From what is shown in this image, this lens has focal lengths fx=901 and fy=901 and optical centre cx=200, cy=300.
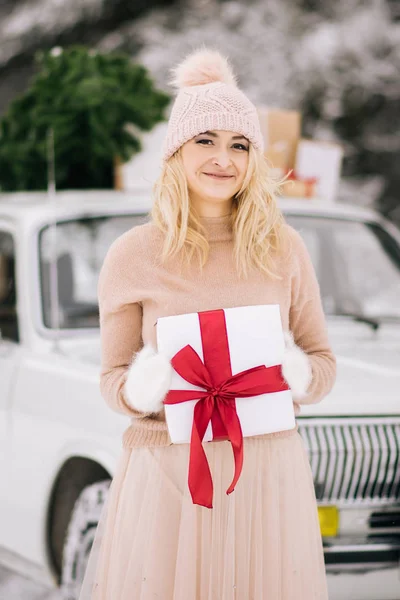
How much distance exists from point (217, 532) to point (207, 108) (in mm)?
1021

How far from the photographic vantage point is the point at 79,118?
4.32m

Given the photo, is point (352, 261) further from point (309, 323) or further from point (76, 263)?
point (309, 323)

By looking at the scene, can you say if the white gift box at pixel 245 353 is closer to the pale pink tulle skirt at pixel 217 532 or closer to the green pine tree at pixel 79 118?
the pale pink tulle skirt at pixel 217 532

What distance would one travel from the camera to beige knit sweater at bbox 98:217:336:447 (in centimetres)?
216

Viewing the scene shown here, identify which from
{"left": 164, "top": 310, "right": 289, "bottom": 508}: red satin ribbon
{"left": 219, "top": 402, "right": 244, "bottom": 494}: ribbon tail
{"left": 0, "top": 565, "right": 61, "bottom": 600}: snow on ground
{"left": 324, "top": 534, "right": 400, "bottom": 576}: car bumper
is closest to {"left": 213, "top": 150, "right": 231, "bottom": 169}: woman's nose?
{"left": 164, "top": 310, "right": 289, "bottom": 508}: red satin ribbon

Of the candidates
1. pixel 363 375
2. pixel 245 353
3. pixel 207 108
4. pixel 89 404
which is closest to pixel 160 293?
pixel 245 353

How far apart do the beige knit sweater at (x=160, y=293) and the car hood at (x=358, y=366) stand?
679mm

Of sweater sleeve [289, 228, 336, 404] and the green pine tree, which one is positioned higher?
the green pine tree

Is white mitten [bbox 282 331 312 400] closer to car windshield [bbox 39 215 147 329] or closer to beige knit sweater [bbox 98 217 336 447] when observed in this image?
beige knit sweater [bbox 98 217 336 447]

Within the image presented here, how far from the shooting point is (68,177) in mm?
4543

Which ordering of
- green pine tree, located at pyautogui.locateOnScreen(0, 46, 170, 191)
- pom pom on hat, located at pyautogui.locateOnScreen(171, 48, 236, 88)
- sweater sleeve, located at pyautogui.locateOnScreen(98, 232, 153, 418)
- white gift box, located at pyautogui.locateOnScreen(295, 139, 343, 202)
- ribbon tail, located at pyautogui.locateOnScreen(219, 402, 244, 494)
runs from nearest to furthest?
ribbon tail, located at pyautogui.locateOnScreen(219, 402, 244, 494)
sweater sleeve, located at pyautogui.locateOnScreen(98, 232, 153, 418)
pom pom on hat, located at pyautogui.locateOnScreen(171, 48, 236, 88)
green pine tree, located at pyautogui.locateOnScreen(0, 46, 170, 191)
white gift box, located at pyautogui.locateOnScreen(295, 139, 343, 202)

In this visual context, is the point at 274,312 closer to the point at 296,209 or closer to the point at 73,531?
the point at 73,531

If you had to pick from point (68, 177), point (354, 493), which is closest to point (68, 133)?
point (68, 177)

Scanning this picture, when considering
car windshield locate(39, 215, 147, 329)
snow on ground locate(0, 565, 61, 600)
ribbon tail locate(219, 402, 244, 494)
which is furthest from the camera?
car windshield locate(39, 215, 147, 329)
